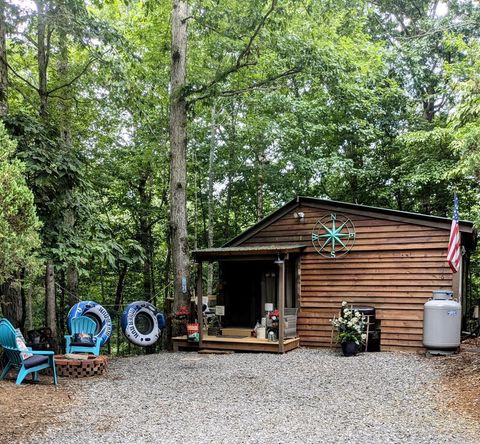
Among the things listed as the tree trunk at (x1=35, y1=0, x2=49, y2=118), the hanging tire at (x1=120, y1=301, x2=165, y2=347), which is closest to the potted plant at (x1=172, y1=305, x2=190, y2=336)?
the hanging tire at (x1=120, y1=301, x2=165, y2=347)

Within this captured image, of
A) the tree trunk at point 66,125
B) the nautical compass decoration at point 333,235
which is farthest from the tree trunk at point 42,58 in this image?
the nautical compass decoration at point 333,235

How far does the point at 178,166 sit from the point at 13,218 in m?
7.01

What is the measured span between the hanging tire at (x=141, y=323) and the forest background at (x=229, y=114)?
0.93m

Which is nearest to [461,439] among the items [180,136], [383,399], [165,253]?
[383,399]

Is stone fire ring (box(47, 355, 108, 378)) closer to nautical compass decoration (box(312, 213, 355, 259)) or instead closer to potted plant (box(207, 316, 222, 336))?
potted plant (box(207, 316, 222, 336))

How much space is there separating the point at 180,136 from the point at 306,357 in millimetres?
5820

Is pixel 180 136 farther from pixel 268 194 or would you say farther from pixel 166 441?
pixel 166 441

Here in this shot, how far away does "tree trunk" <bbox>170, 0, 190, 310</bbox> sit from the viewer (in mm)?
11078

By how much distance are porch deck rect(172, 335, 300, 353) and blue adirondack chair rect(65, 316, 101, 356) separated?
260 cm

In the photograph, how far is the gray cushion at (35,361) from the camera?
6.41m

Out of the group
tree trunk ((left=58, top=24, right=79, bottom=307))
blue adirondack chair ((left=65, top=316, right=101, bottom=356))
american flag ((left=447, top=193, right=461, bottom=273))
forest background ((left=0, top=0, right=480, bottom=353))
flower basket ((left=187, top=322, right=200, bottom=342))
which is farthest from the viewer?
forest background ((left=0, top=0, right=480, bottom=353))

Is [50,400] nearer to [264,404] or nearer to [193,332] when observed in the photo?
[264,404]

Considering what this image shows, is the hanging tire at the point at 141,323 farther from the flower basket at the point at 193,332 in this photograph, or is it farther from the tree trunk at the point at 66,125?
the tree trunk at the point at 66,125

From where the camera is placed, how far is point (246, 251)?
9875mm
